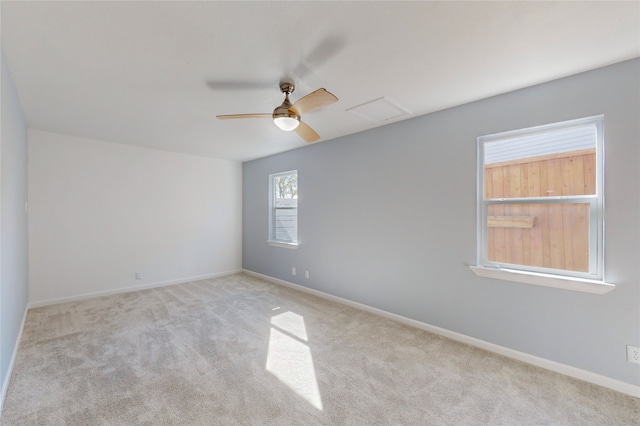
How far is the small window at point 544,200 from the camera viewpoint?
218 cm

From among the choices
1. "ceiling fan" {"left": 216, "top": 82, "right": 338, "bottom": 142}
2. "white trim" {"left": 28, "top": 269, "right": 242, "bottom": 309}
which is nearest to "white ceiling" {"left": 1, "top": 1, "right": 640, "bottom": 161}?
"ceiling fan" {"left": 216, "top": 82, "right": 338, "bottom": 142}

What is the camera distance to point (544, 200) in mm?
2383

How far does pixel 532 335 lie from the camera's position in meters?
2.36

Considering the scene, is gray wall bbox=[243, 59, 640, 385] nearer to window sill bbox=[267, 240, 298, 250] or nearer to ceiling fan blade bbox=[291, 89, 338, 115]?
window sill bbox=[267, 240, 298, 250]

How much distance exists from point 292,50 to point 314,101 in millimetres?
369

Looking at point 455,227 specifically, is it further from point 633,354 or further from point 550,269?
point 633,354

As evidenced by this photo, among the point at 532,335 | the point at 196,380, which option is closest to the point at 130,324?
the point at 196,380

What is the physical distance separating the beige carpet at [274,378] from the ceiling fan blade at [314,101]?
2184mm

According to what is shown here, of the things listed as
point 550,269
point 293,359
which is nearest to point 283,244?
point 293,359

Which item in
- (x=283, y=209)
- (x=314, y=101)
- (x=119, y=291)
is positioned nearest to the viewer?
(x=314, y=101)

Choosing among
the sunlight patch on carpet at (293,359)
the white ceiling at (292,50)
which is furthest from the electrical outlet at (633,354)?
the sunlight patch on carpet at (293,359)

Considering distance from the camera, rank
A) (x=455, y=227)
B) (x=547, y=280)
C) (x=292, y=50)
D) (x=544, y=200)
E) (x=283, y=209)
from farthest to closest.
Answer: (x=283, y=209) < (x=455, y=227) < (x=544, y=200) < (x=547, y=280) < (x=292, y=50)

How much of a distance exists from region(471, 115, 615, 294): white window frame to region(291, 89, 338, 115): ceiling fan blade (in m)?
1.71

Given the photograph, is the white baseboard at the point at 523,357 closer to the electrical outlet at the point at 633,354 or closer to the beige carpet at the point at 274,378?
the beige carpet at the point at 274,378
